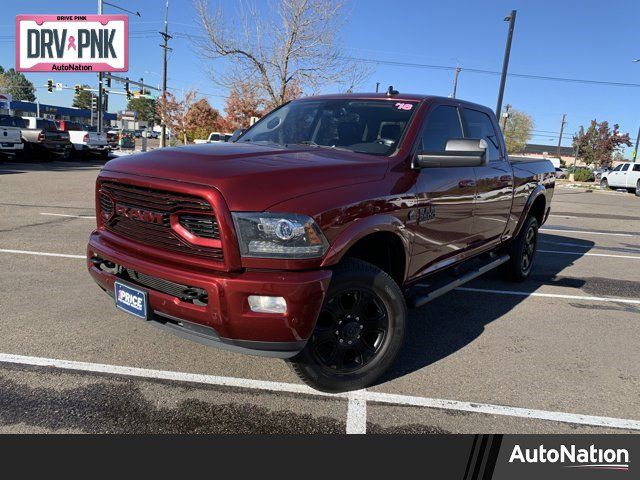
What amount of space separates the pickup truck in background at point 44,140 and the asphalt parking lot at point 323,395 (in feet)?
62.8

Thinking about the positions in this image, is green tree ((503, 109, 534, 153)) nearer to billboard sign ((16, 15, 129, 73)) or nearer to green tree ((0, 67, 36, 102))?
billboard sign ((16, 15, 129, 73))

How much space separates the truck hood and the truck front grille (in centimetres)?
12

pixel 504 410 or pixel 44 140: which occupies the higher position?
pixel 44 140

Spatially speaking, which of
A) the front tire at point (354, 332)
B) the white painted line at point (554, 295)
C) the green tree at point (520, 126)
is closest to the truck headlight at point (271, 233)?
the front tire at point (354, 332)

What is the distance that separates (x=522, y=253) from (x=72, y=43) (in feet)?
96.7

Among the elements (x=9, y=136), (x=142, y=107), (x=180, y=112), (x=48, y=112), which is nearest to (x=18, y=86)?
(x=48, y=112)

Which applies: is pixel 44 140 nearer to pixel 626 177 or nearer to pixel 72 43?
pixel 72 43

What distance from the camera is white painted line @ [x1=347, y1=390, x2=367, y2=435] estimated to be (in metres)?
2.84

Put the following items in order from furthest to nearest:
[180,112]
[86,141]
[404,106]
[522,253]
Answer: [180,112]
[86,141]
[522,253]
[404,106]

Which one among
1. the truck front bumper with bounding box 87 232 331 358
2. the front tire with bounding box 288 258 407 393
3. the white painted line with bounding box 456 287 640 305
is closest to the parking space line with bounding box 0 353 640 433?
the front tire with bounding box 288 258 407 393

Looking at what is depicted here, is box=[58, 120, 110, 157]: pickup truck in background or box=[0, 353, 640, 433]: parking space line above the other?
box=[58, 120, 110, 157]: pickup truck in background

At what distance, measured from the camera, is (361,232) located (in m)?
2.95

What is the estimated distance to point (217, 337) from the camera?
2715 millimetres

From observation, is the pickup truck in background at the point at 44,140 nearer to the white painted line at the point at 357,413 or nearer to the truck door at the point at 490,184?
the truck door at the point at 490,184
